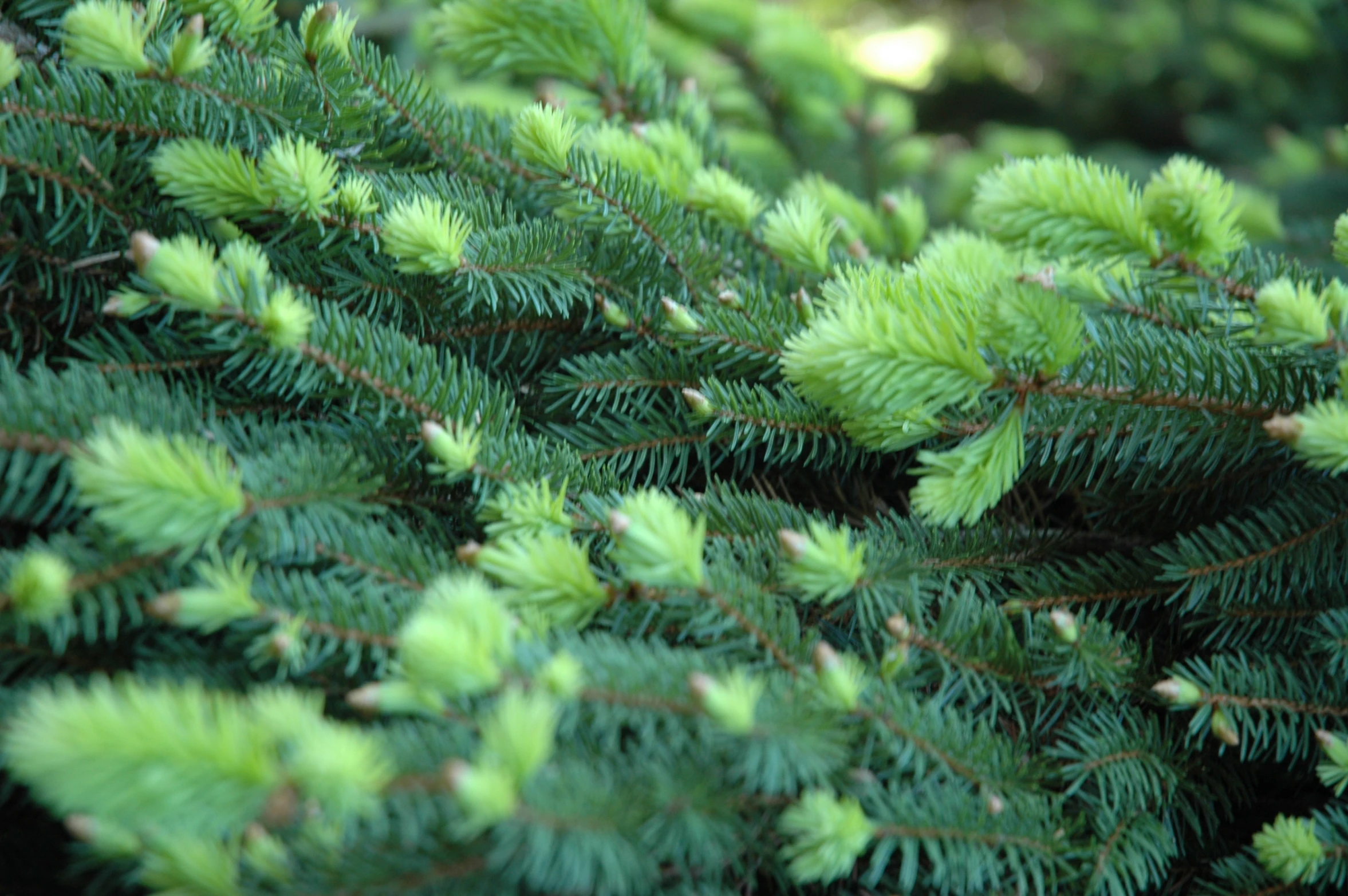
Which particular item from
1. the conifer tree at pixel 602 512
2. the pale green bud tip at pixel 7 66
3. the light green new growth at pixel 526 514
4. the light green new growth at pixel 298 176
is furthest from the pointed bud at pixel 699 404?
the pale green bud tip at pixel 7 66

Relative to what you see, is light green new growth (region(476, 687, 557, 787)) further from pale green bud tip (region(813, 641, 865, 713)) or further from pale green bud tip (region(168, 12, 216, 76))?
pale green bud tip (region(168, 12, 216, 76))

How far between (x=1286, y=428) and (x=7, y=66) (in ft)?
2.55

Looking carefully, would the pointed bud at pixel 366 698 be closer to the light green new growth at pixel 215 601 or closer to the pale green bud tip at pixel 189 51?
the light green new growth at pixel 215 601

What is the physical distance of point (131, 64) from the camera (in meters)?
0.58

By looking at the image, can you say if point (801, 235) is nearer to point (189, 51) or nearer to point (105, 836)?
point (189, 51)

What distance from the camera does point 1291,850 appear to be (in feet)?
1.78

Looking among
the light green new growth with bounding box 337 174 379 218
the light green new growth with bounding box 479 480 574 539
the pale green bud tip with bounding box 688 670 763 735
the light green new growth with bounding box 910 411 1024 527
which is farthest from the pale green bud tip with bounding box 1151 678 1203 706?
the light green new growth with bounding box 337 174 379 218

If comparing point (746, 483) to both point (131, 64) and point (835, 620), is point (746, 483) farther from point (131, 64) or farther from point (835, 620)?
point (131, 64)

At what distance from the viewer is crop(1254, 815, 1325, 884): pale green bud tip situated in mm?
542

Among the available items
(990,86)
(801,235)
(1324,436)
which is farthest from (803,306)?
(990,86)

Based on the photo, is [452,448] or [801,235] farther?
[801,235]

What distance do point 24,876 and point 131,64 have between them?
1.54ft

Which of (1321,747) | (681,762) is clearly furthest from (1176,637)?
(681,762)

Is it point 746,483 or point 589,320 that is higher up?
point 589,320
